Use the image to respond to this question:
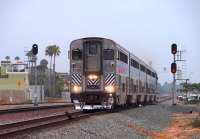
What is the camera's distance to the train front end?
91.9 feet

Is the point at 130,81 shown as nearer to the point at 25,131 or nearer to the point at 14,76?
the point at 25,131

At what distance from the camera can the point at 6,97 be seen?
7525cm

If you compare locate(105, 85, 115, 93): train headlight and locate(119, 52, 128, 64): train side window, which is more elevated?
locate(119, 52, 128, 64): train side window

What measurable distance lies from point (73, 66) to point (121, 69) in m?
3.27

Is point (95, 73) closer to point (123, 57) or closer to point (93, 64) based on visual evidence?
point (93, 64)

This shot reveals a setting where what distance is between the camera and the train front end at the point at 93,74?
2802cm

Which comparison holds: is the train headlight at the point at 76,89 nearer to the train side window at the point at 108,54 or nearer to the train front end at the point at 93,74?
the train front end at the point at 93,74

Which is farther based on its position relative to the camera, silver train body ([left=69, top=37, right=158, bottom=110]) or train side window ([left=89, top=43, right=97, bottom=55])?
train side window ([left=89, top=43, right=97, bottom=55])

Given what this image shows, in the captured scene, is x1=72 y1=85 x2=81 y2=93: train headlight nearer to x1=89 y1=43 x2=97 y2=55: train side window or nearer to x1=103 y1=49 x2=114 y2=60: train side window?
x1=89 y1=43 x2=97 y2=55: train side window

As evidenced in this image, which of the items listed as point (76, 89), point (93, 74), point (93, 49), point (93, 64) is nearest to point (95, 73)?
point (93, 74)

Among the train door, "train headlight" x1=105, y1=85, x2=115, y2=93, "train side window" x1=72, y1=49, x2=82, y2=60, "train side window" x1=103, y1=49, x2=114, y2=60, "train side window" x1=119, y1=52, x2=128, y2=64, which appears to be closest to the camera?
"train headlight" x1=105, y1=85, x2=115, y2=93

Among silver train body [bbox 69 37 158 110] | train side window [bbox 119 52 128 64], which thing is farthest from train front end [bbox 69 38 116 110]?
train side window [bbox 119 52 128 64]

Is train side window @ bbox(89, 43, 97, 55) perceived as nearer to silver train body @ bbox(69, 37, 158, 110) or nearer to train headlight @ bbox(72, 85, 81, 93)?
silver train body @ bbox(69, 37, 158, 110)

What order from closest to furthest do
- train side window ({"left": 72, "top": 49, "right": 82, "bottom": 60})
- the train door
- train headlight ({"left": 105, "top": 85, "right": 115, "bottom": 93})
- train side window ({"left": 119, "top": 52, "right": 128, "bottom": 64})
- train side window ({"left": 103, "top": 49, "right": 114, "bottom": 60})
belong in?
train headlight ({"left": 105, "top": 85, "right": 115, "bottom": 93}) → the train door → train side window ({"left": 72, "top": 49, "right": 82, "bottom": 60}) → train side window ({"left": 103, "top": 49, "right": 114, "bottom": 60}) → train side window ({"left": 119, "top": 52, "right": 128, "bottom": 64})
